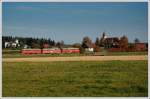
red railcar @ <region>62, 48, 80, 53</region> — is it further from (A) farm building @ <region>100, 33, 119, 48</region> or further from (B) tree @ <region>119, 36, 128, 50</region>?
(B) tree @ <region>119, 36, 128, 50</region>

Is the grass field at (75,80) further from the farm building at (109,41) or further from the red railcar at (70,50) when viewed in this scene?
the farm building at (109,41)

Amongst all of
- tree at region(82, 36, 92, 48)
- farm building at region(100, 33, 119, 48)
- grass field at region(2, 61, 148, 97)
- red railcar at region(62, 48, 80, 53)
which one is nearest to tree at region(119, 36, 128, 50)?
farm building at region(100, 33, 119, 48)

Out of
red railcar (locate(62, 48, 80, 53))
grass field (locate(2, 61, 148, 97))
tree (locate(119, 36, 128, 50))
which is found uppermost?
tree (locate(119, 36, 128, 50))

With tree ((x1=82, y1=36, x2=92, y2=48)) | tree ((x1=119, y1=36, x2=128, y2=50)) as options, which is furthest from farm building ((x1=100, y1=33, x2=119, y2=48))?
tree ((x1=82, y1=36, x2=92, y2=48))

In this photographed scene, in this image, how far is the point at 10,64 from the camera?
8258mm

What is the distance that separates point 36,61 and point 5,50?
1.69ft

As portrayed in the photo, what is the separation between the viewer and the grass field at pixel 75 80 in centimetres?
817

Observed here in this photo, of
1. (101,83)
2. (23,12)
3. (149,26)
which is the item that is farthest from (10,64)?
(149,26)

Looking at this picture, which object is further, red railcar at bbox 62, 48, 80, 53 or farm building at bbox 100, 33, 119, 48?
red railcar at bbox 62, 48, 80, 53

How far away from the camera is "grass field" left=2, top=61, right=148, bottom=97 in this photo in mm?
8172

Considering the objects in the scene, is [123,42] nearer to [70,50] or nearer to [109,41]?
[109,41]

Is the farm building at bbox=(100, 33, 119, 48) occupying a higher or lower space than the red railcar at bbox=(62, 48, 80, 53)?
higher

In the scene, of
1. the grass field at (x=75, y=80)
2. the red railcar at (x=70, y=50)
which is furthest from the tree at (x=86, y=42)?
the grass field at (x=75, y=80)

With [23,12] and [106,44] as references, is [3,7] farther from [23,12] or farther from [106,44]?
[106,44]
